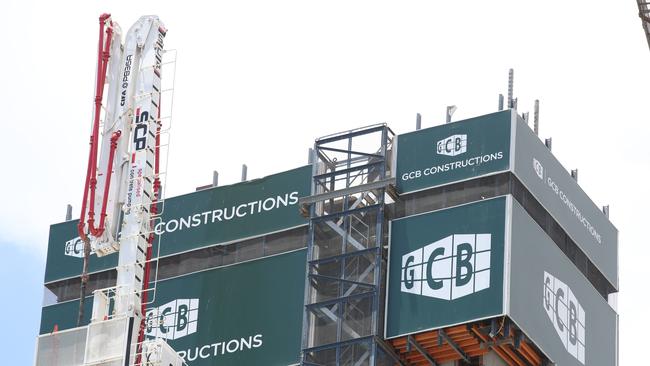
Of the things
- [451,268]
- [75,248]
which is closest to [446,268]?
[451,268]

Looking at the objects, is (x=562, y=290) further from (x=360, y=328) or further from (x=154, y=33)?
(x=154, y=33)

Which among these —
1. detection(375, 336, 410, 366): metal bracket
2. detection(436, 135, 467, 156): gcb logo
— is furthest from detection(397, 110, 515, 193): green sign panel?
detection(375, 336, 410, 366): metal bracket

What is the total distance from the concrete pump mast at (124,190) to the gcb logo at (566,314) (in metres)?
17.1

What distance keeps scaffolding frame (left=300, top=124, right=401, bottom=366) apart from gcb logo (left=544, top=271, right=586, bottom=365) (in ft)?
23.7

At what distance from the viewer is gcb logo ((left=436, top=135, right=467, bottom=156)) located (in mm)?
90000

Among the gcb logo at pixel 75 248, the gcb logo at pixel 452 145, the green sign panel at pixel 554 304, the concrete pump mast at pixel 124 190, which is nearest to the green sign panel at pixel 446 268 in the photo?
the green sign panel at pixel 554 304

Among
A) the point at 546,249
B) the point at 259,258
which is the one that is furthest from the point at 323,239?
the point at 546,249

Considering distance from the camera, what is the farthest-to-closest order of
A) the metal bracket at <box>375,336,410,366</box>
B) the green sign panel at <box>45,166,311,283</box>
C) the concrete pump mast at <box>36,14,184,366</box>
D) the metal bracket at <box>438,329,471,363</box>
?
the green sign panel at <box>45,166,311,283</box>
the metal bracket at <box>375,336,410,366</box>
the metal bracket at <box>438,329,471,363</box>
the concrete pump mast at <box>36,14,184,366</box>

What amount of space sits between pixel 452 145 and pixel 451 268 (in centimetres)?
600

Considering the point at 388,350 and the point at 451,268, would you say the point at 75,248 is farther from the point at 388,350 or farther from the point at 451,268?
the point at 451,268

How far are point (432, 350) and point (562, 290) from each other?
23.2ft

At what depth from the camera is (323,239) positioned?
92.9 metres

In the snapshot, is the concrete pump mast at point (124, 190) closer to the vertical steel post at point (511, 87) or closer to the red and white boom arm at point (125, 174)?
the red and white boom arm at point (125, 174)

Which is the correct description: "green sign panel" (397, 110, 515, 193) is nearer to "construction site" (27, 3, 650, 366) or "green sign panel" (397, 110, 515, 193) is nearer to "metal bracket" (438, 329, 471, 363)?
"construction site" (27, 3, 650, 366)
